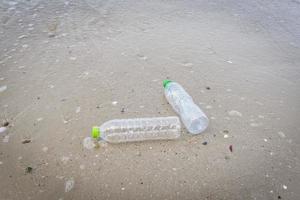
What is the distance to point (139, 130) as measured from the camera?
1.60 m

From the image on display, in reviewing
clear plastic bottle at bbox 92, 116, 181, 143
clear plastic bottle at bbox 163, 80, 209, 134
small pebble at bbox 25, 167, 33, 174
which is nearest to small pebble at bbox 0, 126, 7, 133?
small pebble at bbox 25, 167, 33, 174

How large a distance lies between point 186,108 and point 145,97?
1.09 feet

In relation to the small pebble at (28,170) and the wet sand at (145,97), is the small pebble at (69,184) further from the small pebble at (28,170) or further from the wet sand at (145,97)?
the small pebble at (28,170)

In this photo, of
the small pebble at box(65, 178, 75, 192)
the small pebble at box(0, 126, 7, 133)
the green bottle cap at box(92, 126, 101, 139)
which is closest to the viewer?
the small pebble at box(65, 178, 75, 192)

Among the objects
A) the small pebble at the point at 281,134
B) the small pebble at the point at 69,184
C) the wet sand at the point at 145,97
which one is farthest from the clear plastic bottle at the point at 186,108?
the small pebble at the point at 69,184

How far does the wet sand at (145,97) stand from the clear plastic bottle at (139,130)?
5cm

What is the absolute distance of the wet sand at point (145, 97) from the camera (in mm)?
1363

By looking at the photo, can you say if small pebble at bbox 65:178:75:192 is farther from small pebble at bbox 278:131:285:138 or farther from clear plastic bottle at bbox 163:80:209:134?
small pebble at bbox 278:131:285:138

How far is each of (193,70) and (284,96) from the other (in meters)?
0.74

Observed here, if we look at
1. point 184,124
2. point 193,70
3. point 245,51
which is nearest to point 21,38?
point 193,70

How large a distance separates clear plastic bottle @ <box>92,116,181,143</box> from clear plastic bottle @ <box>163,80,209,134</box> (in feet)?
0.25

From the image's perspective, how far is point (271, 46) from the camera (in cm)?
256

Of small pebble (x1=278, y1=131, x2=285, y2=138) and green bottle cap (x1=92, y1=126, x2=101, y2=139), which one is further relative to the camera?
small pebble (x1=278, y1=131, x2=285, y2=138)

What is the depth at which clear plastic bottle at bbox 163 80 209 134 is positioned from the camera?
64.2 inches
